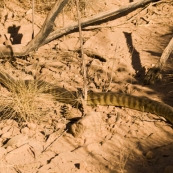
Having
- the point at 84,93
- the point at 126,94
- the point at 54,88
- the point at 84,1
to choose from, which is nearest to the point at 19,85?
the point at 54,88

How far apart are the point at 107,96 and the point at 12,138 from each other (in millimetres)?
1326

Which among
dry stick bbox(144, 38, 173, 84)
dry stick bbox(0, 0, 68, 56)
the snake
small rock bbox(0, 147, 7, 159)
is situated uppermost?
dry stick bbox(0, 0, 68, 56)

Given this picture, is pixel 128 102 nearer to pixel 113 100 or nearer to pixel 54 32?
pixel 113 100

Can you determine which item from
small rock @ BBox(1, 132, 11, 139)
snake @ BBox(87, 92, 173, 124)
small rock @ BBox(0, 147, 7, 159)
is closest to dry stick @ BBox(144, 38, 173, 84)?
snake @ BBox(87, 92, 173, 124)

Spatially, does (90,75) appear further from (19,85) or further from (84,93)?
(19,85)

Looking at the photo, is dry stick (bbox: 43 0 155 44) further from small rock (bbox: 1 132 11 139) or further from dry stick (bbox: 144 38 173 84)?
small rock (bbox: 1 132 11 139)

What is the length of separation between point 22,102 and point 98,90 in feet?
3.69

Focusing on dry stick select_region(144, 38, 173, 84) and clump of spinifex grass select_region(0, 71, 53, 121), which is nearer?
clump of spinifex grass select_region(0, 71, 53, 121)

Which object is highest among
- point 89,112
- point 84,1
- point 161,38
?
point 84,1

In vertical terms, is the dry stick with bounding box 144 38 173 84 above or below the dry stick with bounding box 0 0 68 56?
below

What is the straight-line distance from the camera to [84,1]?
6.79 m

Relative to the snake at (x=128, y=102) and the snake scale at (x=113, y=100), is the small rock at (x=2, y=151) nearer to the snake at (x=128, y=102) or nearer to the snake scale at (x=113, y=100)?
the snake scale at (x=113, y=100)

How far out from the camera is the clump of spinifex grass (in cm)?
453

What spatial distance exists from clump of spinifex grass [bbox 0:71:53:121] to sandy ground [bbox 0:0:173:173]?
7 cm
